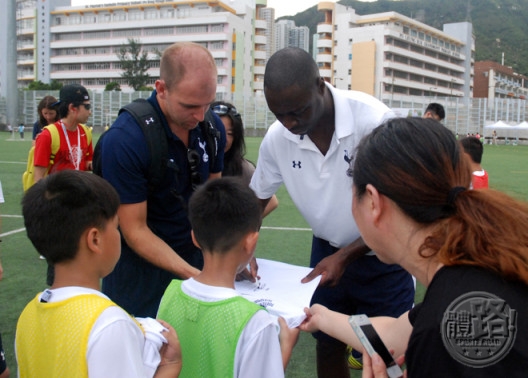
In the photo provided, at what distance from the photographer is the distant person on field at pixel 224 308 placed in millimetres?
2074

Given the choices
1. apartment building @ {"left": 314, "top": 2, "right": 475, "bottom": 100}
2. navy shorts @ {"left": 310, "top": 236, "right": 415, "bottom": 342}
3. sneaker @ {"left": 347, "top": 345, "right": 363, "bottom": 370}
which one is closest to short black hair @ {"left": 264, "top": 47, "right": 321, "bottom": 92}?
navy shorts @ {"left": 310, "top": 236, "right": 415, "bottom": 342}

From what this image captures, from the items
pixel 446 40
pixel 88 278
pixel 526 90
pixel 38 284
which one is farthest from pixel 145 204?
pixel 526 90

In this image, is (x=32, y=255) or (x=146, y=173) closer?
(x=146, y=173)

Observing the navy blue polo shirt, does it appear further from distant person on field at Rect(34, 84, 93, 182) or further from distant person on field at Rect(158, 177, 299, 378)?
distant person on field at Rect(34, 84, 93, 182)

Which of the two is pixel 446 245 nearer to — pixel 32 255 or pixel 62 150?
pixel 62 150

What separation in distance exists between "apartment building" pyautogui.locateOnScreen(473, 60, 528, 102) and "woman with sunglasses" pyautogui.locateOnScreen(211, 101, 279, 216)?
130m

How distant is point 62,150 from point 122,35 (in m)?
97.8

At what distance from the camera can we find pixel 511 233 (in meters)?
1.46

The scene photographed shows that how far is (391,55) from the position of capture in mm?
99000

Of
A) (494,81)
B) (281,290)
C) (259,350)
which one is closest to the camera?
(259,350)

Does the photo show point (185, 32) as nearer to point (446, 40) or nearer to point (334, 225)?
point (446, 40)

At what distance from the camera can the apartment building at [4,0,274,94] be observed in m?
91.6

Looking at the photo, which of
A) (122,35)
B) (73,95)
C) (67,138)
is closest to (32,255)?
(67,138)

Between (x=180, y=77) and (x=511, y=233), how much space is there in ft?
6.69
